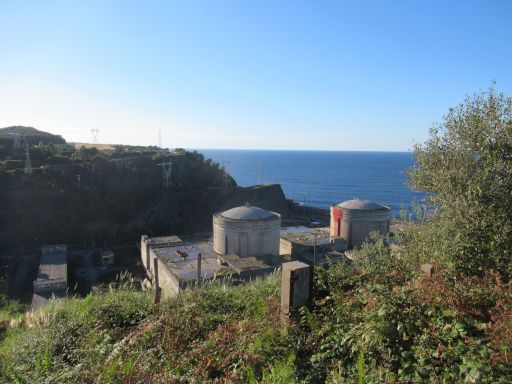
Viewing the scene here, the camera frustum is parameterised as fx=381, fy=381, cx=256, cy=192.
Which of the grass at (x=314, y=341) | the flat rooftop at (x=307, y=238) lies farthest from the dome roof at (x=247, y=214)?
the grass at (x=314, y=341)

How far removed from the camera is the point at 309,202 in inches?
3642

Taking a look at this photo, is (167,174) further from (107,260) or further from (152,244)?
(152,244)

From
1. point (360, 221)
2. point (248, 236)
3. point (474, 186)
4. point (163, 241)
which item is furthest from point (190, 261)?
point (474, 186)

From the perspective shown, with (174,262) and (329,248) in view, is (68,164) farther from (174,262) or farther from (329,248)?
(329,248)

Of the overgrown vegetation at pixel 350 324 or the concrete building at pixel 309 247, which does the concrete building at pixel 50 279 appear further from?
the overgrown vegetation at pixel 350 324

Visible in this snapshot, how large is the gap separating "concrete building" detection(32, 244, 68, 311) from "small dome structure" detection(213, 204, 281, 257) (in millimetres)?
10909

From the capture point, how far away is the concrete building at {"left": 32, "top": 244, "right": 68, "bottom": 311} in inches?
979

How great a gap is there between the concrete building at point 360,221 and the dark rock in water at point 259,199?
96.4 ft

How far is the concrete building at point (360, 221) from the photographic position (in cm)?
3005

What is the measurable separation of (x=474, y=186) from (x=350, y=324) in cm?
458

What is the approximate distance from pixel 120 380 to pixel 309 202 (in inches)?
3490

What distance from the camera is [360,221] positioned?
30.1 metres

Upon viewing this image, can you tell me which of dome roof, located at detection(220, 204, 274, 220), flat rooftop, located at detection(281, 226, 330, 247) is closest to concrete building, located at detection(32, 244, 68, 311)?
dome roof, located at detection(220, 204, 274, 220)

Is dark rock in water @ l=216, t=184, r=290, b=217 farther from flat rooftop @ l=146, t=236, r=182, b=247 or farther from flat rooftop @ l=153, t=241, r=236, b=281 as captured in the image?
flat rooftop @ l=153, t=241, r=236, b=281
